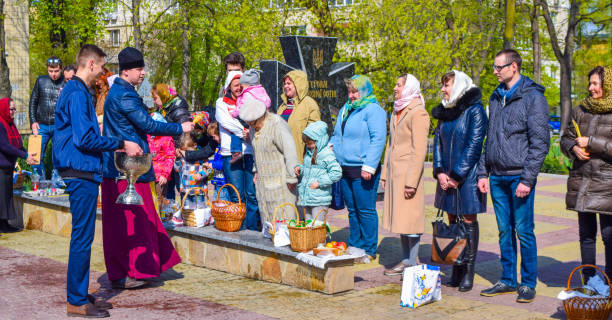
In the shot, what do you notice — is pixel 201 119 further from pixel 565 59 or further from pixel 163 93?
pixel 565 59

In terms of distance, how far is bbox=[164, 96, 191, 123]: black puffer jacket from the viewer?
9.12m

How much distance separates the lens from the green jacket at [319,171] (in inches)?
303

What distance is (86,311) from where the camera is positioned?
19.4 ft

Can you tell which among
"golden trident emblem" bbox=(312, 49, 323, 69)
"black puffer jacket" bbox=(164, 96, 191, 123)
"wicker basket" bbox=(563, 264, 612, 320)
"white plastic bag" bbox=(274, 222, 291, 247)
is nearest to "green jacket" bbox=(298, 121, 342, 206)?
"white plastic bag" bbox=(274, 222, 291, 247)

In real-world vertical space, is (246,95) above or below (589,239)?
above

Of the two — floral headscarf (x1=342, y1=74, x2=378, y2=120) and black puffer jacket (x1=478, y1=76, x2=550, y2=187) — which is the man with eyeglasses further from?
black puffer jacket (x1=478, y1=76, x2=550, y2=187)

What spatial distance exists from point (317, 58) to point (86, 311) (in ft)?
24.1

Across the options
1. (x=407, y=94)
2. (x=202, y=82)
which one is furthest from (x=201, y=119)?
(x=202, y=82)

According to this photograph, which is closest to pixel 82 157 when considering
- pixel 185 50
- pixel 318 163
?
pixel 318 163

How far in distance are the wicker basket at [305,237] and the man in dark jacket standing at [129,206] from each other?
136 centimetres

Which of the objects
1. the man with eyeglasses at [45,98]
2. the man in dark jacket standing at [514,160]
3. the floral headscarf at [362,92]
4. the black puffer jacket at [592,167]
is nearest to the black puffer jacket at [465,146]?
the man in dark jacket standing at [514,160]

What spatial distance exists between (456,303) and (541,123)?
174 cm

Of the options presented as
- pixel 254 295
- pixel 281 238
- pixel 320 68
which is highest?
pixel 320 68

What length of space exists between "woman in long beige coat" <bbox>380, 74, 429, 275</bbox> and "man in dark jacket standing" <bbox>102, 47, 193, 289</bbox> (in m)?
2.24
